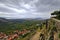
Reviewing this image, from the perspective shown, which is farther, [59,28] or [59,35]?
[59,28]

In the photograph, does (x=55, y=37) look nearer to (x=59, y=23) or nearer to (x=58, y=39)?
(x=58, y=39)

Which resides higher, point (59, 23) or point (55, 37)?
point (59, 23)

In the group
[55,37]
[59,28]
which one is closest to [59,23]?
[59,28]

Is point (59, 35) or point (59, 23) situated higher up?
point (59, 23)

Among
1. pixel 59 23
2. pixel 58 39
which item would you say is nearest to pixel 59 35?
pixel 58 39

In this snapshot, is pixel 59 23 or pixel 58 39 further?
pixel 59 23

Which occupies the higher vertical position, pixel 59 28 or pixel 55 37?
pixel 59 28

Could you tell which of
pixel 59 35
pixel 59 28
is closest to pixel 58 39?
pixel 59 35

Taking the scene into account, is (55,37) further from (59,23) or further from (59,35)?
(59,23)
